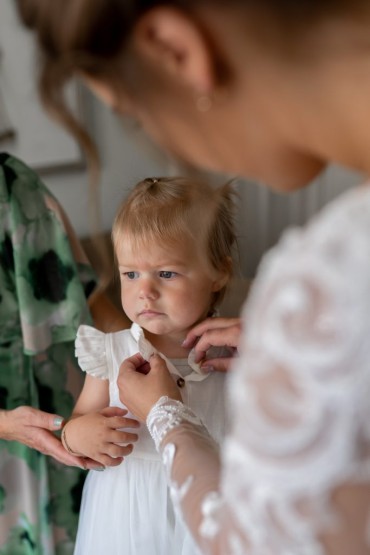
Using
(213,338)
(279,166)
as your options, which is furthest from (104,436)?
(279,166)

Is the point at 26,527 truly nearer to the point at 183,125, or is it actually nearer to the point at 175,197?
the point at 175,197

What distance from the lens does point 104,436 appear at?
45.2 inches

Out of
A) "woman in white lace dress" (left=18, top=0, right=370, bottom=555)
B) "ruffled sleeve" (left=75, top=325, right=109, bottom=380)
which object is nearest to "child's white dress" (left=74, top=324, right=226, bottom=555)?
"ruffled sleeve" (left=75, top=325, right=109, bottom=380)

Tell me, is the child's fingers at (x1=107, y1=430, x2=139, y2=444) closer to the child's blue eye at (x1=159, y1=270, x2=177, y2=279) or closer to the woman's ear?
the child's blue eye at (x1=159, y1=270, x2=177, y2=279)

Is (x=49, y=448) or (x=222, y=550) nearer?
(x=222, y=550)

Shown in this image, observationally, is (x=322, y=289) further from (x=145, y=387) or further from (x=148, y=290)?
(x=148, y=290)

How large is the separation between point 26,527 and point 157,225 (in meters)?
0.79

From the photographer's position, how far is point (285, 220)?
266 centimetres

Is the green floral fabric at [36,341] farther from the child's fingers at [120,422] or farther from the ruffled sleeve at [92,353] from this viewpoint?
the child's fingers at [120,422]

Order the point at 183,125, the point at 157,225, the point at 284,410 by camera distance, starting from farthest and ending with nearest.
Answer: the point at 157,225
the point at 183,125
the point at 284,410

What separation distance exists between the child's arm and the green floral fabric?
0.30 metres

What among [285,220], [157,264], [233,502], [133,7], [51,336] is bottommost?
[285,220]

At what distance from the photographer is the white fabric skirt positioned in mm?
1197

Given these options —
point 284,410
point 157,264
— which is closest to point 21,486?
point 157,264
